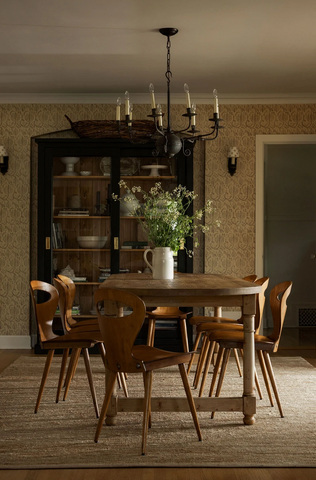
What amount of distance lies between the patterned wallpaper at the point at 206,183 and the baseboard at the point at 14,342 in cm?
5

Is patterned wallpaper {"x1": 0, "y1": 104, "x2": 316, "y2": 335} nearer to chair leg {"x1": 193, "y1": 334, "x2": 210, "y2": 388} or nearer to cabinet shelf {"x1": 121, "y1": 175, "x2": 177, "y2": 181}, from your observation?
cabinet shelf {"x1": 121, "y1": 175, "x2": 177, "y2": 181}

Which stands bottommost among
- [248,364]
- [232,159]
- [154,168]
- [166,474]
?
[166,474]

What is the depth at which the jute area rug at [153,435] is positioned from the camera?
255 cm

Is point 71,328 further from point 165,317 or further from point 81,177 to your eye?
point 81,177

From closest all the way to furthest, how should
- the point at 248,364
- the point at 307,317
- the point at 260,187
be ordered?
the point at 248,364, the point at 260,187, the point at 307,317

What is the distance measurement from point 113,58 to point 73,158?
4.17 feet

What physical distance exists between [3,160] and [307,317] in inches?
170

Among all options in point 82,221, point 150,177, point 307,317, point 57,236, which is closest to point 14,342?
point 57,236

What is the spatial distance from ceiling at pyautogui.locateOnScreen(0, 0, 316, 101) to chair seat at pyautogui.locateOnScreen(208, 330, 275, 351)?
2.06m

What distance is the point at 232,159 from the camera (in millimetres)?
5469

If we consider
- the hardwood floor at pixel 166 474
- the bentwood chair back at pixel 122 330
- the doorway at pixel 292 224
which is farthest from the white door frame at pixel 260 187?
the hardwood floor at pixel 166 474

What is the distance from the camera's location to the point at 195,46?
4.09m

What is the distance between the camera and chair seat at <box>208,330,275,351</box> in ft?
10.1

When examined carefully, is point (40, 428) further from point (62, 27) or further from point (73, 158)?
point (73, 158)
